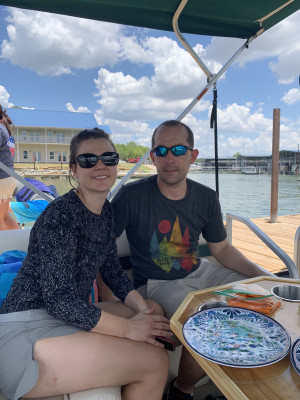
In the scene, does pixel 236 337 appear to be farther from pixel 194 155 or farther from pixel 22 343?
pixel 194 155

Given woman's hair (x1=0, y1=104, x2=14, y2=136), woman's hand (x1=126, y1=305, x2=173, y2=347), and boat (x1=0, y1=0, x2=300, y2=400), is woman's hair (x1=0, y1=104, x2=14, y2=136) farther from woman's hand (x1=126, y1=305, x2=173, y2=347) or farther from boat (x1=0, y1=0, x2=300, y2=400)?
woman's hand (x1=126, y1=305, x2=173, y2=347)

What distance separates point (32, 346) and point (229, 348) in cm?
62

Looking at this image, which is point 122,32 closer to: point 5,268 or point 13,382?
point 5,268

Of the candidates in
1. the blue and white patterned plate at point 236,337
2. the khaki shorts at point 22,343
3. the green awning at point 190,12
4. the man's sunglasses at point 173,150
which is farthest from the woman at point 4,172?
the blue and white patterned plate at point 236,337

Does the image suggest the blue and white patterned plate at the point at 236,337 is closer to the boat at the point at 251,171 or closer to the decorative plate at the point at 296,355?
the decorative plate at the point at 296,355

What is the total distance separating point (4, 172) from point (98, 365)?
6.82 ft

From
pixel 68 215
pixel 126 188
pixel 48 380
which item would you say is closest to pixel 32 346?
pixel 48 380

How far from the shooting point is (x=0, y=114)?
7.66 ft

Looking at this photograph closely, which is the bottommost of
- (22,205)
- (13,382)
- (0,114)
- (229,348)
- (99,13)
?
(13,382)

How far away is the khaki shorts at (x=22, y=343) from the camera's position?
37.2 inches

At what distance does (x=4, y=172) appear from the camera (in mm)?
2611

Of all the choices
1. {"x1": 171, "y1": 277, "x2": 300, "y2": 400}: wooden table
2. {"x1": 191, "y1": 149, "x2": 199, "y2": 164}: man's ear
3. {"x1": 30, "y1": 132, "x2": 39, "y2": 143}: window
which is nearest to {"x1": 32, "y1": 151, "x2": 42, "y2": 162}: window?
{"x1": 30, "y1": 132, "x2": 39, "y2": 143}: window

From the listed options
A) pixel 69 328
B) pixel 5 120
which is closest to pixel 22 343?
pixel 69 328

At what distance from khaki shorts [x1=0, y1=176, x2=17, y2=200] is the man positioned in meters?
1.40
